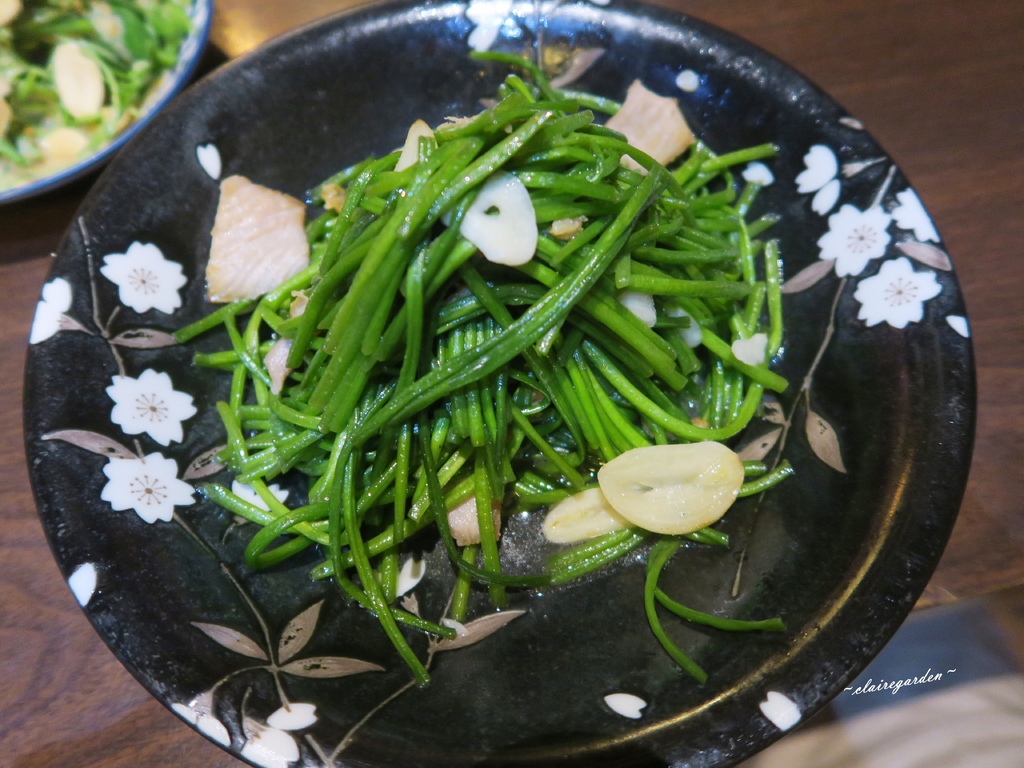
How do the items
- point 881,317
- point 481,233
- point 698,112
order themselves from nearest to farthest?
point 481,233 < point 881,317 < point 698,112

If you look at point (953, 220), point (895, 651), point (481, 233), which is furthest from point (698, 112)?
point (895, 651)

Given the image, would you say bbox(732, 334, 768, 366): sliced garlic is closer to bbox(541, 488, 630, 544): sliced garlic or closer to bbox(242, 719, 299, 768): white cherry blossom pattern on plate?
bbox(541, 488, 630, 544): sliced garlic

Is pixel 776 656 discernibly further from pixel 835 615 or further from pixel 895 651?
pixel 895 651

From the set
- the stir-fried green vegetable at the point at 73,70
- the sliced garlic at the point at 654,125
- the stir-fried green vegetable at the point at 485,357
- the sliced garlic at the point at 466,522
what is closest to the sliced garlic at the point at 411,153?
the stir-fried green vegetable at the point at 485,357

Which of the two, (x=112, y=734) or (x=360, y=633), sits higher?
(x=360, y=633)

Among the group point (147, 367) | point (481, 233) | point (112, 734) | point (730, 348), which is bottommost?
point (112, 734)

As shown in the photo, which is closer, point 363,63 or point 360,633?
point 360,633
